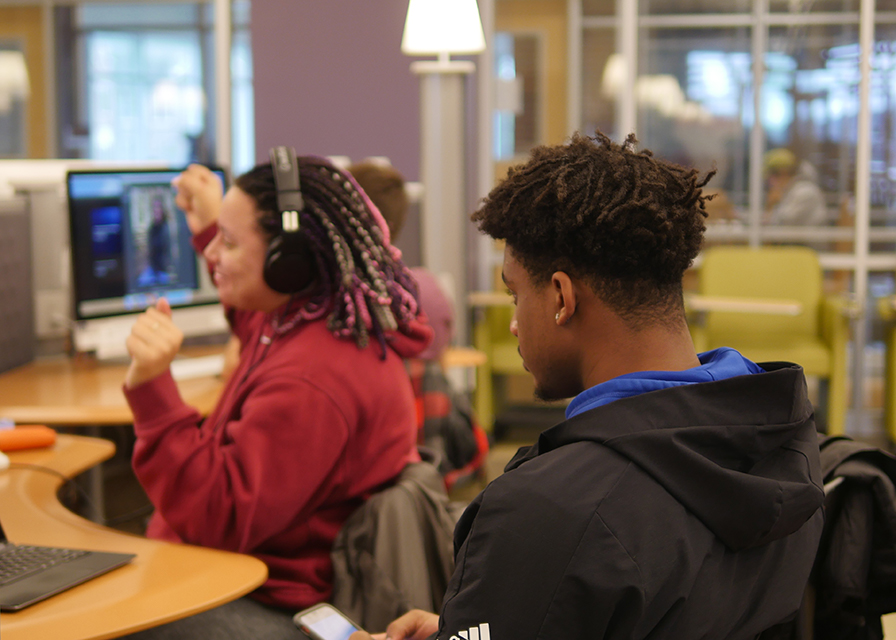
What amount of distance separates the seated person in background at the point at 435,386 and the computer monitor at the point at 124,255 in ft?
2.18

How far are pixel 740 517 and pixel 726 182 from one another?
14.9 feet

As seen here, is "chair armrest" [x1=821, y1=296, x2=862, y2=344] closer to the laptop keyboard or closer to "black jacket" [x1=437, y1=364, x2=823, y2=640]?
"black jacket" [x1=437, y1=364, x2=823, y2=640]

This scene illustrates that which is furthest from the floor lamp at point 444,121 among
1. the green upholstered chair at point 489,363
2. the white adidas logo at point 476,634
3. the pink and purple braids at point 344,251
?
the white adidas logo at point 476,634

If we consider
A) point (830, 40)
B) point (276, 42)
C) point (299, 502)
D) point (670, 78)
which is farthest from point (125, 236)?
→ point (830, 40)

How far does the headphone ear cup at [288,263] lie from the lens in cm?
141

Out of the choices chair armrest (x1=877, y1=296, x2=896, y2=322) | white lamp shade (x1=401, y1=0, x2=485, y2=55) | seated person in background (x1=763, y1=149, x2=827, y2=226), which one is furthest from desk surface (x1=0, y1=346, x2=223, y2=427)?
seated person in background (x1=763, y1=149, x2=827, y2=226)

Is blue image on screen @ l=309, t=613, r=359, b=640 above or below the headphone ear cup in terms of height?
below

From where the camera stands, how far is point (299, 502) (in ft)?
4.24

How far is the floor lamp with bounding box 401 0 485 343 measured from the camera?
2.80 m

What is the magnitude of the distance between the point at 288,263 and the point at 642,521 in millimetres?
824

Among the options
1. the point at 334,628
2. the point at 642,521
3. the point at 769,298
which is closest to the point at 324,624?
the point at 334,628

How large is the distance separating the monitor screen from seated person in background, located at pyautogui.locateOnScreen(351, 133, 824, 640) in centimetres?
180

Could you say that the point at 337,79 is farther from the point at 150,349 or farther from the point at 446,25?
the point at 150,349

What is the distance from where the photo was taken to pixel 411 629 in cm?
107
